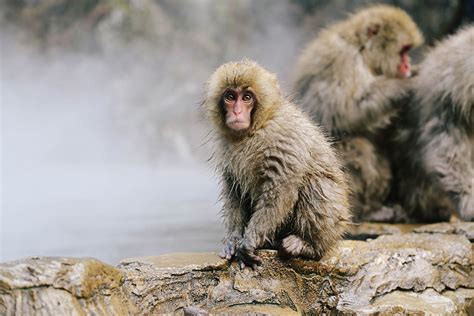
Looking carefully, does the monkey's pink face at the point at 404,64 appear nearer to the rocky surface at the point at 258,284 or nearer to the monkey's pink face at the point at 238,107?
the rocky surface at the point at 258,284

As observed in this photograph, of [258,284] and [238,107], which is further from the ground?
[238,107]

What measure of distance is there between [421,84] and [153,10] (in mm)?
7876

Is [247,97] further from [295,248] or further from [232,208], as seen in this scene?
[295,248]

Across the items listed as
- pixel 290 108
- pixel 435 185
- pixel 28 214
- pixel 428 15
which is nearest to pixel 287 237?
pixel 290 108

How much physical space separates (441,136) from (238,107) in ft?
8.05

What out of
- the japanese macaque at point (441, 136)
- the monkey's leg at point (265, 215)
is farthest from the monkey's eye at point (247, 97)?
the japanese macaque at point (441, 136)

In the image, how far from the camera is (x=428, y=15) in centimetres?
1078

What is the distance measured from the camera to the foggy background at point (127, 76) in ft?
35.1

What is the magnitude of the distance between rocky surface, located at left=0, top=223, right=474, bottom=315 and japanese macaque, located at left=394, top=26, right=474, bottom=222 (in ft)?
3.93

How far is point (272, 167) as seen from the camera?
3.82m

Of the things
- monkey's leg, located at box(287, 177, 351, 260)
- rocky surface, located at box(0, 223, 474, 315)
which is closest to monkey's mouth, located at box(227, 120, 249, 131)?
monkey's leg, located at box(287, 177, 351, 260)

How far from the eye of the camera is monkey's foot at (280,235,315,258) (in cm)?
386

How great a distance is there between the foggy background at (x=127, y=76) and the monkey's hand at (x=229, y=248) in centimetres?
556

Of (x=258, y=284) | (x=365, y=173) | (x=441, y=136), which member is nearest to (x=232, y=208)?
(x=258, y=284)
